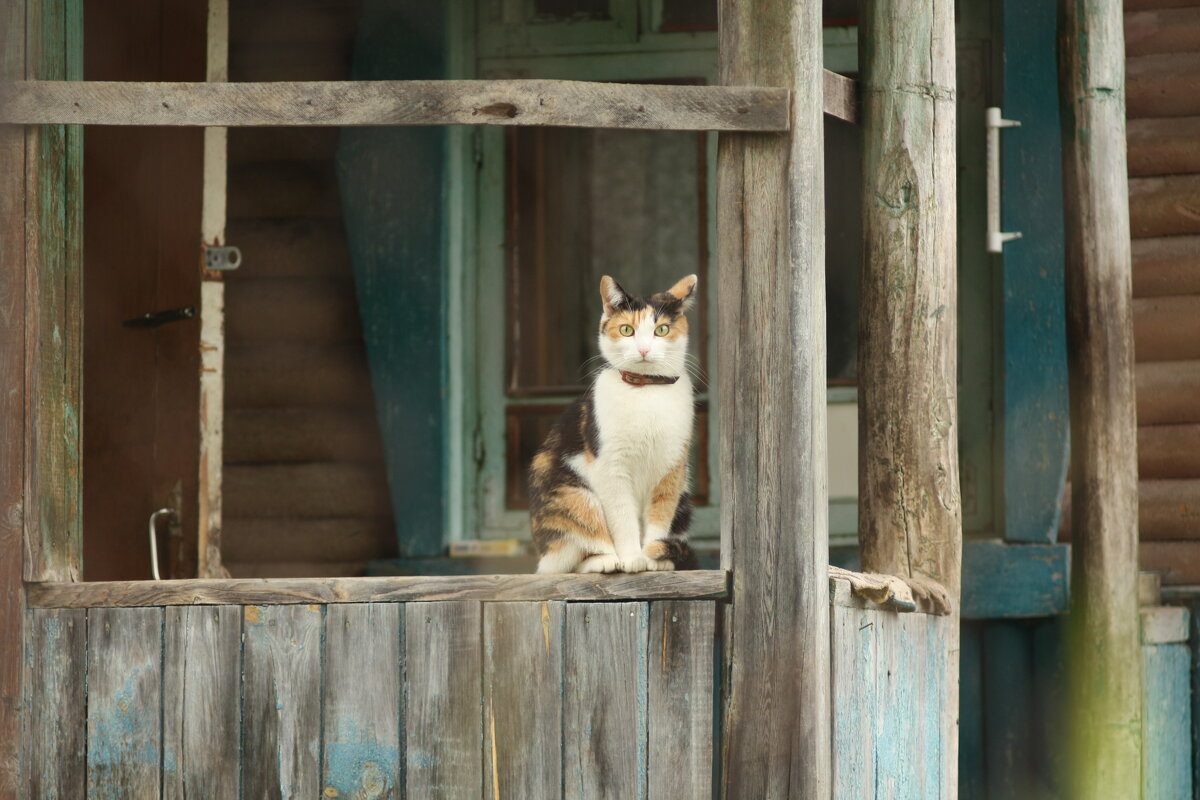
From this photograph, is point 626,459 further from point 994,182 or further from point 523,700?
point 994,182

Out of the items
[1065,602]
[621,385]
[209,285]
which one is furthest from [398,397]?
[1065,602]

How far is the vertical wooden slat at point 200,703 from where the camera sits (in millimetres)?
3625

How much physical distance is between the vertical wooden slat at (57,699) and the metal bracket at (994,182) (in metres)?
3.48

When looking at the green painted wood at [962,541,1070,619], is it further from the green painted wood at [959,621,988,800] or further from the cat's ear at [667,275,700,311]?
the cat's ear at [667,275,700,311]

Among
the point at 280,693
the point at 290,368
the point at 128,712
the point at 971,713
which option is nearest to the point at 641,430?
the point at 280,693

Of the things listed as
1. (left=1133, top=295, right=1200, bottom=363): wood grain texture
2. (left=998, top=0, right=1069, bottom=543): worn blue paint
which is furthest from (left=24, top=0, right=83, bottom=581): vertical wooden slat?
(left=1133, top=295, right=1200, bottom=363): wood grain texture

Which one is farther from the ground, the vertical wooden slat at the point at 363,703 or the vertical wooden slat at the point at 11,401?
the vertical wooden slat at the point at 11,401

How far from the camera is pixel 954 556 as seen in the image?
13.8 ft

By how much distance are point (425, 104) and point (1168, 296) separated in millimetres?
3289

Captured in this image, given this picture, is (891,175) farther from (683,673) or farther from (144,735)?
(144,735)

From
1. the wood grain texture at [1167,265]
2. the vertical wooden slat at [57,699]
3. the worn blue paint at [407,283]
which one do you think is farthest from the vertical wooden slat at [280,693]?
the wood grain texture at [1167,265]

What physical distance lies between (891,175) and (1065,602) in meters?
2.14

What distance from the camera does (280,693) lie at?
3.64 m

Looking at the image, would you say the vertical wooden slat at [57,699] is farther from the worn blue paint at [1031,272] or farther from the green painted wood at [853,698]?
the worn blue paint at [1031,272]
